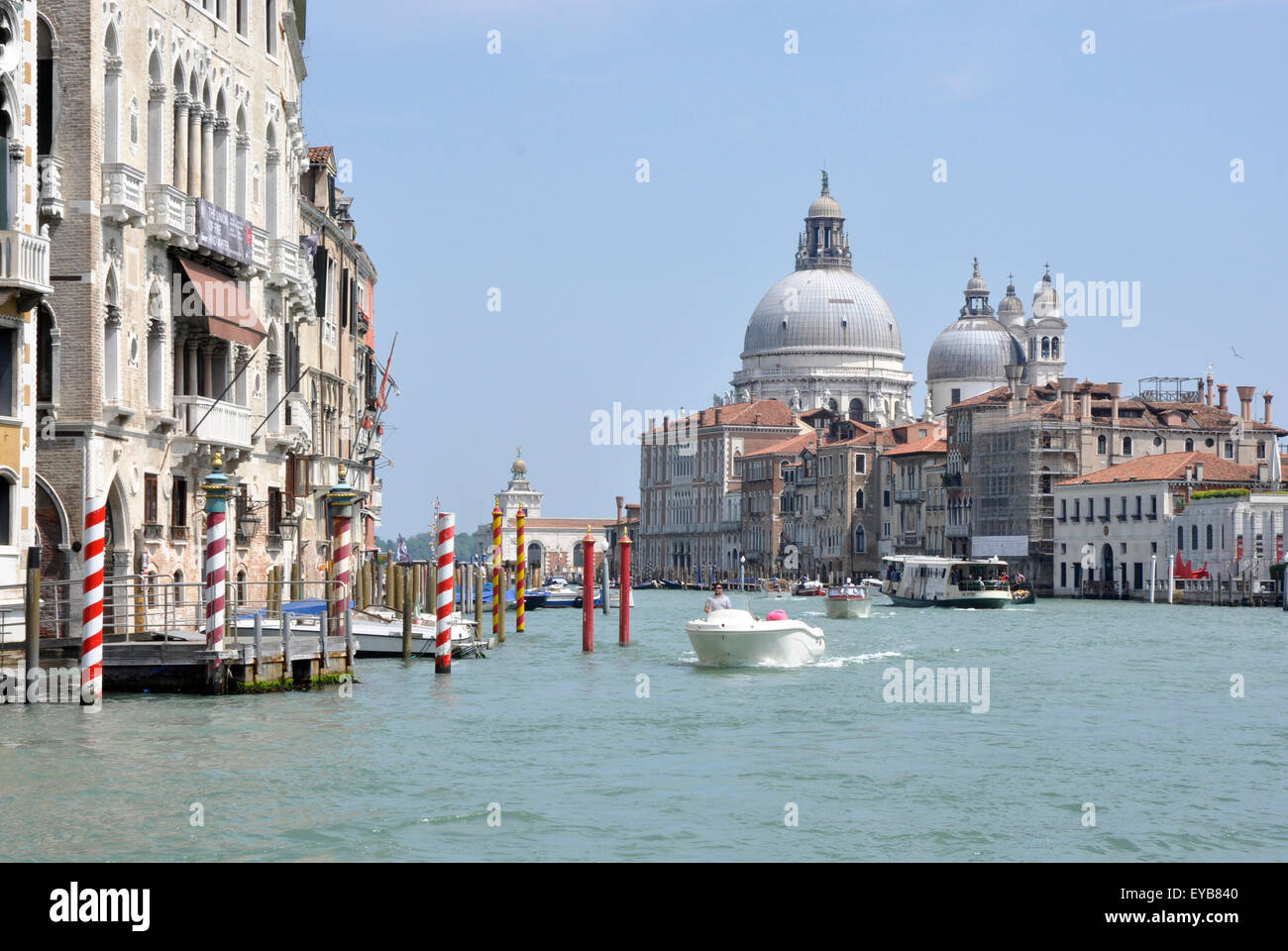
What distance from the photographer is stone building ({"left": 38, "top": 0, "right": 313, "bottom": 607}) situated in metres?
20.7

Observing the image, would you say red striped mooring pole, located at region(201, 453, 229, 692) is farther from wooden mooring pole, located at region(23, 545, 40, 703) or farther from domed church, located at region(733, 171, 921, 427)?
domed church, located at region(733, 171, 921, 427)

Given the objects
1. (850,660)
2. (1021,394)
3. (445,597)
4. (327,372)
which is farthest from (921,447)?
(445,597)

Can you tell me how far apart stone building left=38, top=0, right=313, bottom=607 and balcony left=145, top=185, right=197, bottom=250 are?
19mm

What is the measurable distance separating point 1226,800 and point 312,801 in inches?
251

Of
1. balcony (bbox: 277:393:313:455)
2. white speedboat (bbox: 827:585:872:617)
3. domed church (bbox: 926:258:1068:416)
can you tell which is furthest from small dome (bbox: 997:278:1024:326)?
balcony (bbox: 277:393:313:455)

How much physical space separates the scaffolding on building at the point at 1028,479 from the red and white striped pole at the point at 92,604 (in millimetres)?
69253

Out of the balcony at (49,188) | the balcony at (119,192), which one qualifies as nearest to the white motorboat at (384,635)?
the balcony at (119,192)

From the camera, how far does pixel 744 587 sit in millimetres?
115125

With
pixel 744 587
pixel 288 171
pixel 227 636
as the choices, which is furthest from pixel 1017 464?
pixel 227 636

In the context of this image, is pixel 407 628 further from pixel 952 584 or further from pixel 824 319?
pixel 824 319

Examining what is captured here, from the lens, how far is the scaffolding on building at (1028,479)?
84.6m

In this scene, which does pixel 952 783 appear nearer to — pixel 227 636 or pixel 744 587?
pixel 227 636

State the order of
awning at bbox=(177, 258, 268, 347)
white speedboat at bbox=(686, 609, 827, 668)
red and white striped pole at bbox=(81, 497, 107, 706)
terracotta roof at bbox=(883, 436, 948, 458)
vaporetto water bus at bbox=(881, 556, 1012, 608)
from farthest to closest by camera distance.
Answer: terracotta roof at bbox=(883, 436, 948, 458) → vaporetto water bus at bbox=(881, 556, 1012, 608) → white speedboat at bbox=(686, 609, 827, 668) → awning at bbox=(177, 258, 268, 347) → red and white striped pole at bbox=(81, 497, 107, 706)

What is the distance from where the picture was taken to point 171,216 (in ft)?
74.7
